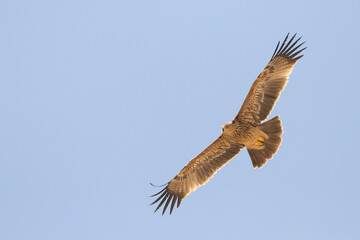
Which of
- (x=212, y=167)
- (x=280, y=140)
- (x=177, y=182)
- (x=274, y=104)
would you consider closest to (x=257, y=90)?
(x=274, y=104)

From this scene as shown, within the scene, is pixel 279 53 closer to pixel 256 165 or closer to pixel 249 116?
pixel 249 116

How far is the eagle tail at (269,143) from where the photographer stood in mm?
12438

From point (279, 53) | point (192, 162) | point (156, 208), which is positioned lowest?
point (156, 208)

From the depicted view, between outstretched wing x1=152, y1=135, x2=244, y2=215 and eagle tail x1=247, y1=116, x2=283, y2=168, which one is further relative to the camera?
outstretched wing x1=152, y1=135, x2=244, y2=215

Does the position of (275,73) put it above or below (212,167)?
above

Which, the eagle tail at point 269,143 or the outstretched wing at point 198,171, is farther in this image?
the outstretched wing at point 198,171

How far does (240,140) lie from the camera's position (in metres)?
13.2

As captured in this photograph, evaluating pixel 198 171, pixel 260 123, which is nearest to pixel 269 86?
pixel 260 123

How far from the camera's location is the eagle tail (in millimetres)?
12438

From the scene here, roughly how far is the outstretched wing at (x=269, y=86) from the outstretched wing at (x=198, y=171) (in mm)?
1134

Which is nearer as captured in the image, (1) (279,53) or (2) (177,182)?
(1) (279,53)

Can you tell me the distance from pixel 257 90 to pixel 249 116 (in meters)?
0.71

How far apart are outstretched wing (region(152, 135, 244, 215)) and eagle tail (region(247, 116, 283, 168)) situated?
2.30 feet

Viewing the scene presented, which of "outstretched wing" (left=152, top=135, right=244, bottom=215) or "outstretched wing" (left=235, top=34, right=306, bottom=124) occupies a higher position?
"outstretched wing" (left=235, top=34, right=306, bottom=124)
